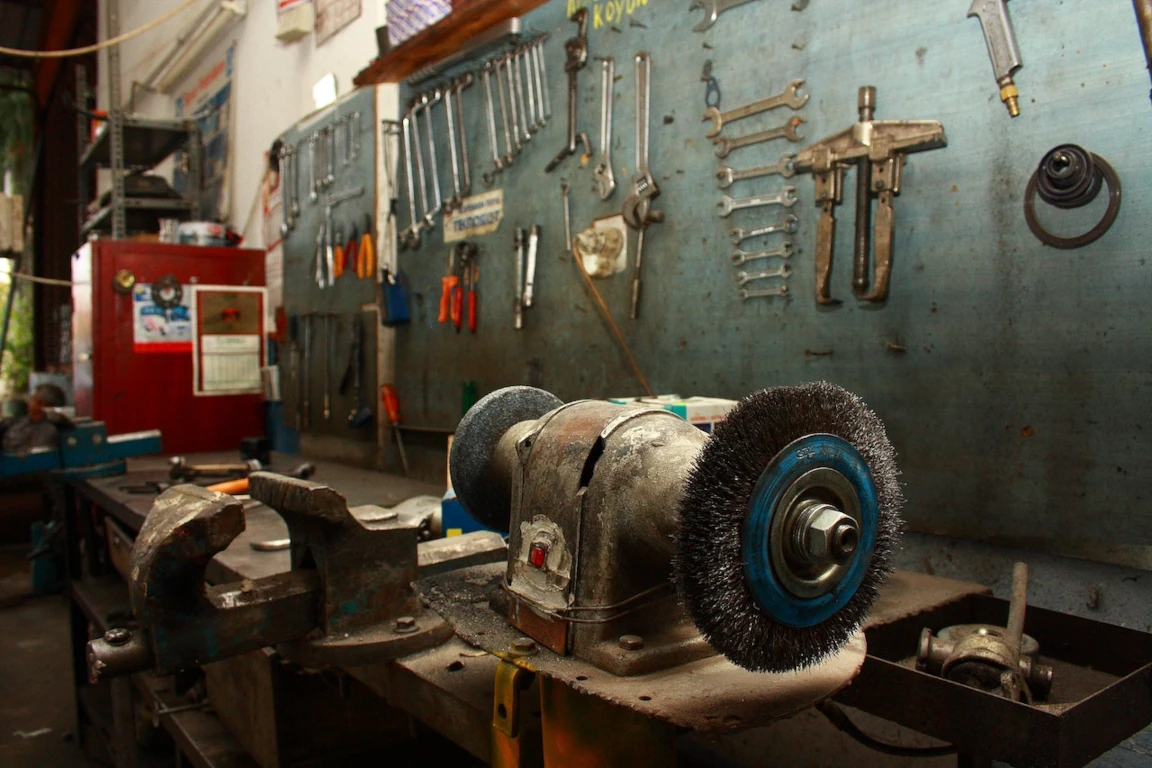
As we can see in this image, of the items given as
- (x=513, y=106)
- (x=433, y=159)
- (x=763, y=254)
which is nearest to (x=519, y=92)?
(x=513, y=106)

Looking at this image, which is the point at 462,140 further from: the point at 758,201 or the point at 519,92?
the point at 758,201

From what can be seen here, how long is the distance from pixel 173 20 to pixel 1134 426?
523 centimetres

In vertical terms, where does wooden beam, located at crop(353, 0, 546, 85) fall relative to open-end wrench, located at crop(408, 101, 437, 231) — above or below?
above

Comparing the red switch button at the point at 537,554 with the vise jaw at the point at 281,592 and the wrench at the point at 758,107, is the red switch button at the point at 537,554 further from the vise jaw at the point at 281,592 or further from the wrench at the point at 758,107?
the wrench at the point at 758,107

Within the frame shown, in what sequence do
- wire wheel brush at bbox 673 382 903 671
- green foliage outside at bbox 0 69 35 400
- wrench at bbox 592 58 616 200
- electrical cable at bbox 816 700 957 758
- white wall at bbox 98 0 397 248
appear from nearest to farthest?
wire wheel brush at bbox 673 382 903 671, electrical cable at bbox 816 700 957 758, wrench at bbox 592 58 616 200, white wall at bbox 98 0 397 248, green foliage outside at bbox 0 69 35 400

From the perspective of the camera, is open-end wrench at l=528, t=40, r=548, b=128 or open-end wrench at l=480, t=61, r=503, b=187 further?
open-end wrench at l=480, t=61, r=503, b=187

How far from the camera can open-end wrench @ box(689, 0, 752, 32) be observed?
1.57m

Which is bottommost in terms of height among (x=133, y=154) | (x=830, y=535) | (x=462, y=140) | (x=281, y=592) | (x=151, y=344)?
(x=281, y=592)

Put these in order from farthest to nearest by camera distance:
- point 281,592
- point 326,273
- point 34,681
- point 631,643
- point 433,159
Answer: point 326,273
point 34,681
point 433,159
point 281,592
point 631,643

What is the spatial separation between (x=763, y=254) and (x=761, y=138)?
220mm

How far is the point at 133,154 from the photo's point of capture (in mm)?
4336

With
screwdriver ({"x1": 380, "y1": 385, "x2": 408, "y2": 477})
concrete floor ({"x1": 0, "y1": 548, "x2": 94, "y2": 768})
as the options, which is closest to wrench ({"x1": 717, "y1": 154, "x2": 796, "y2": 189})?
screwdriver ({"x1": 380, "y1": 385, "x2": 408, "y2": 477})

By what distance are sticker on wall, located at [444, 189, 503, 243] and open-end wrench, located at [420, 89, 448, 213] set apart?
0.05 m

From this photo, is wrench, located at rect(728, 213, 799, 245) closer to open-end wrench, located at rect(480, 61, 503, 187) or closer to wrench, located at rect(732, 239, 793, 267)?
wrench, located at rect(732, 239, 793, 267)
